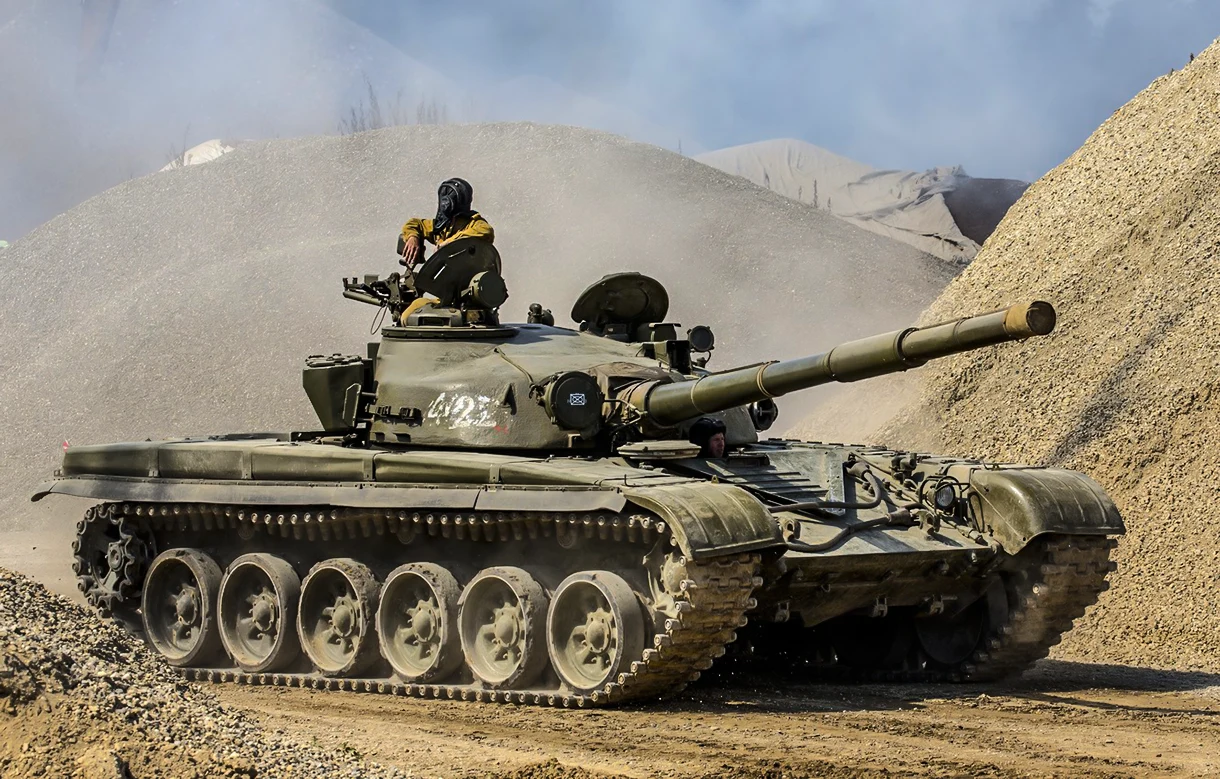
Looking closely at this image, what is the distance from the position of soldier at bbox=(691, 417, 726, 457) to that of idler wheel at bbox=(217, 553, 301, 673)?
12.6ft

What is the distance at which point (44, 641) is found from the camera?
930 cm

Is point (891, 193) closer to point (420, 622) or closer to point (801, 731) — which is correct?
point (420, 622)

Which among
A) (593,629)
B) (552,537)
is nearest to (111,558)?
(552,537)

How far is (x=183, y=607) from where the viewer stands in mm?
15766

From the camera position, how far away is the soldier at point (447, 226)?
16062 millimetres

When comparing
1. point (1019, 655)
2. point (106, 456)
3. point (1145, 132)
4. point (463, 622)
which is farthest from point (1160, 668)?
point (1145, 132)

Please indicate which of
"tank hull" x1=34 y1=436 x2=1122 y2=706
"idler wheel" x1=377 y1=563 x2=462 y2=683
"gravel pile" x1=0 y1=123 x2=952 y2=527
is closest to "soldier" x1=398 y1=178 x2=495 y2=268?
"tank hull" x1=34 y1=436 x2=1122 y2=706

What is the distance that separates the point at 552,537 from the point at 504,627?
0.82 metres

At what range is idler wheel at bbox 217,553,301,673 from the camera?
14.8 m

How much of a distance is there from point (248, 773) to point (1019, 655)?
8.06 metres

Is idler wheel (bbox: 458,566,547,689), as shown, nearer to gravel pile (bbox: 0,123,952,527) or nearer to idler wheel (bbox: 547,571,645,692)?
idler wheel (bbox: 547,571,645,692)

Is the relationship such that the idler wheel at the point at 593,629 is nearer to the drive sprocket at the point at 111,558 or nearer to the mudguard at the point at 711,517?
the mudguard at the point at 711,517

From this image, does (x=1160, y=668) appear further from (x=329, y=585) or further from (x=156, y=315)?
(x=156, y=315)

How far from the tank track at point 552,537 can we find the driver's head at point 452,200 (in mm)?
3326
